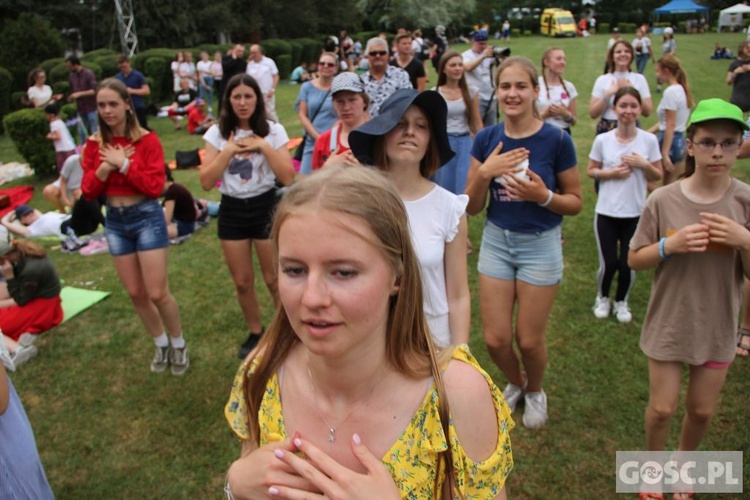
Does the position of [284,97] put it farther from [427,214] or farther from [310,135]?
[427,214]

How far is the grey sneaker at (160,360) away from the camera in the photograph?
15.6 feet

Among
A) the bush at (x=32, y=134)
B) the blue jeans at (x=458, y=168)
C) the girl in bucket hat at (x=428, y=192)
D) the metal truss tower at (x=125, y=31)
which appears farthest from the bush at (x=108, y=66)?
the girl in bucket hat at (x=428, y=192)

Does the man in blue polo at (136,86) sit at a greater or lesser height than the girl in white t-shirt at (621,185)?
greater

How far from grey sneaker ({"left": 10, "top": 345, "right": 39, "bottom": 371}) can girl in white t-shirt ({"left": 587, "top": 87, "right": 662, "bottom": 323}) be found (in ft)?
16.4

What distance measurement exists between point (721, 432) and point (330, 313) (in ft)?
11.3

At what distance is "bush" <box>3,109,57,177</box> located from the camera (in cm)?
1116

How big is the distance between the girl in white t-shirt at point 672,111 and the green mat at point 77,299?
6.21 metres

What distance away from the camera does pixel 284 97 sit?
20.8m

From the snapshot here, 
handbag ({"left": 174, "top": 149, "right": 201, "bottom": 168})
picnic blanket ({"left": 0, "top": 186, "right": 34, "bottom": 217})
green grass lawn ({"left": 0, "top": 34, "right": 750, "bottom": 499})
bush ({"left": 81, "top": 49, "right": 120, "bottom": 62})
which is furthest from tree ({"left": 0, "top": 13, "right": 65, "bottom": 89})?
green grass lawn ({"left": 0, "top": 34, "right": 750, "bottom": 499})

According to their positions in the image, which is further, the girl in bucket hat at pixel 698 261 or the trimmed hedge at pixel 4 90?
the trimmed hedge at pixel 4 90

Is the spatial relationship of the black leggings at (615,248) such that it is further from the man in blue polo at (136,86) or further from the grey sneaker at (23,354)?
the man in blue polo at (136,86)

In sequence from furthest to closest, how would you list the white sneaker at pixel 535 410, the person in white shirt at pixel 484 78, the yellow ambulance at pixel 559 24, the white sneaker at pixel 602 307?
the yellow ambulance at pixel 559 24, the person in white shirt at pixel 484 78, the white sneaker at pixel 602 307, the white sneaker at pixel 535 410

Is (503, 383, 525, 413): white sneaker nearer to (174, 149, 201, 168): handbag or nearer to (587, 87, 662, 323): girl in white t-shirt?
(587, 87, 662, 323): girl in white t-shirt

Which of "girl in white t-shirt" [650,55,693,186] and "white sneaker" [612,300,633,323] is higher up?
"girl in white t-shirt" [650,55,693,186]
